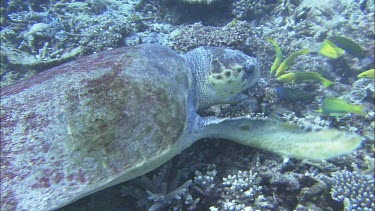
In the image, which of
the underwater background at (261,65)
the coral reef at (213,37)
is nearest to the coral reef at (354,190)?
the underwater background at (261,65)

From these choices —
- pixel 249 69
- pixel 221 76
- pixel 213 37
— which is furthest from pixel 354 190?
pixel 213 37

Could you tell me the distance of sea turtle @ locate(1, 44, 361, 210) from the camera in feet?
5.00

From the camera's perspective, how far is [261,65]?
12.7 ft

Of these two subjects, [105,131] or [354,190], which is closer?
[105,131]

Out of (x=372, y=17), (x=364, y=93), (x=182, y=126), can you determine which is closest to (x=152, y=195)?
(x=182, y=126)

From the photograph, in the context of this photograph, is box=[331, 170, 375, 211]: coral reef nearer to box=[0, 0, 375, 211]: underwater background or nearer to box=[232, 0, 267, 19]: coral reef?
box=[0, 0, 375, 211]: underwater background

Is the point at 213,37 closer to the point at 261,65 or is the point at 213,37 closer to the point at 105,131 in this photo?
the point at 261,65

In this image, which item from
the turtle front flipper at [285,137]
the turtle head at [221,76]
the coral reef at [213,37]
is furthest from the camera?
the coral reef at [213,37]

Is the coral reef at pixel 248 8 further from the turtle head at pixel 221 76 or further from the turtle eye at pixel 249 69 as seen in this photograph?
the turtle eye at pixel 249 69

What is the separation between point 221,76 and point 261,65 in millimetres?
1537

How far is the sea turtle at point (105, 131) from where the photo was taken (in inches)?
60.0

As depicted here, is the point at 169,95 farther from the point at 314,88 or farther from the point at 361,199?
the point at 314,88

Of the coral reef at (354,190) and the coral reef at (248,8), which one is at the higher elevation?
the coral reef at (248,8)

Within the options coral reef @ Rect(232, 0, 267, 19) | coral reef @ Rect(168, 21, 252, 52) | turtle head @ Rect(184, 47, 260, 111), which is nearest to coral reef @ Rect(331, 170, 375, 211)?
turtle head @ Rect(184, 47, 260, 111)
